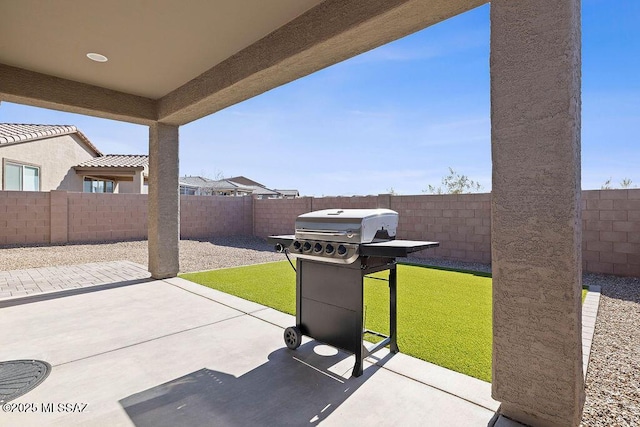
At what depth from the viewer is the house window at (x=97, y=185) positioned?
15.6 metres

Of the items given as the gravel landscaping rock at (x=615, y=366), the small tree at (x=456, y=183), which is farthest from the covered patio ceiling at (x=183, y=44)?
the small tree at (x=456, y=183)

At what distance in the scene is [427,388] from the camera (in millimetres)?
2439

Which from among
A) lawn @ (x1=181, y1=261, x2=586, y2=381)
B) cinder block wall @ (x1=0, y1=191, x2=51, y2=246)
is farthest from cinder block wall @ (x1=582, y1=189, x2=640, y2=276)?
cinder block wall @ (x1=0, y1=191, x2=51, y2=246)

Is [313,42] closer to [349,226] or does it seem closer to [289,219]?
[349,226]

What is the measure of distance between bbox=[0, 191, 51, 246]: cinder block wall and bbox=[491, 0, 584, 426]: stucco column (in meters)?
12.4

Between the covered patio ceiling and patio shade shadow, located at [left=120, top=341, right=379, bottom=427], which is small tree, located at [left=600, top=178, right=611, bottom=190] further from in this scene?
patio shade shadow, located at [left=120, top=341, right=379, bottom=427]

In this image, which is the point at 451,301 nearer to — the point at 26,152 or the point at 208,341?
the point at 208,341

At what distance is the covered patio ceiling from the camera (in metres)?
2.95

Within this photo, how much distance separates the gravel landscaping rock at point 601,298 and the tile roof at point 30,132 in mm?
4450

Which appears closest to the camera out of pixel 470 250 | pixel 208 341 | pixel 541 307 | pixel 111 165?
pixel 541 307

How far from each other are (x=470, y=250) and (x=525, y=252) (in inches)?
263

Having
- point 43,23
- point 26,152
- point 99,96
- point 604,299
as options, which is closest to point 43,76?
point 99,96

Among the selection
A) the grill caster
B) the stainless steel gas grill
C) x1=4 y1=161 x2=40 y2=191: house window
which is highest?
x1=4 y1=161 x2=40 y2=191: house window

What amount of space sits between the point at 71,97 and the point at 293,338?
493 cm
